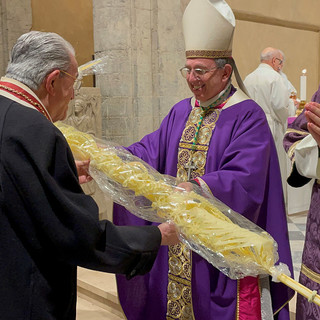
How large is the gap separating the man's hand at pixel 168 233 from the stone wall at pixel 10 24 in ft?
16.9

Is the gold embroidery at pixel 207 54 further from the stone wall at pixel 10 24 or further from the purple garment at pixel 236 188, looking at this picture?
the stone wall at pixel 10 24

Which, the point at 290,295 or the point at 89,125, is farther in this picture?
the point at 89,125

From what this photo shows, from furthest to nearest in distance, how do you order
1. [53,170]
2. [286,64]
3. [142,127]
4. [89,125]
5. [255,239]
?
[286,64], [142,127], [89,125], [255,239], [53,170]

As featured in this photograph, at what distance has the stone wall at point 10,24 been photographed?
649cm

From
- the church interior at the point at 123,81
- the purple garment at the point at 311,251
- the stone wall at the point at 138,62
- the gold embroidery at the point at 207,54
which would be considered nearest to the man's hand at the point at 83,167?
the gold embroidery at the point at 207,54

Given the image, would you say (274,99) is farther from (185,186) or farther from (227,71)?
(185,186)

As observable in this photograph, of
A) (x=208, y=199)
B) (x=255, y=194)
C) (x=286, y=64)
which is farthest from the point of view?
(x=286, y=64)

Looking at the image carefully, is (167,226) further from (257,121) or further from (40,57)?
(257,121)

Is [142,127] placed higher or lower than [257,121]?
lower

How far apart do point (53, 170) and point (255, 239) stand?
2.37 ft

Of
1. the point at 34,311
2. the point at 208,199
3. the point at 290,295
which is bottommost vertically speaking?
the point at 290,295

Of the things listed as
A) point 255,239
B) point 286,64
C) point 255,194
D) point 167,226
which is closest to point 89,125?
point 255,194

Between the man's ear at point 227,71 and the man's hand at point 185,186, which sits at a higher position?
the man's ear at point 227,71

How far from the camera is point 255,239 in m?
1.70
